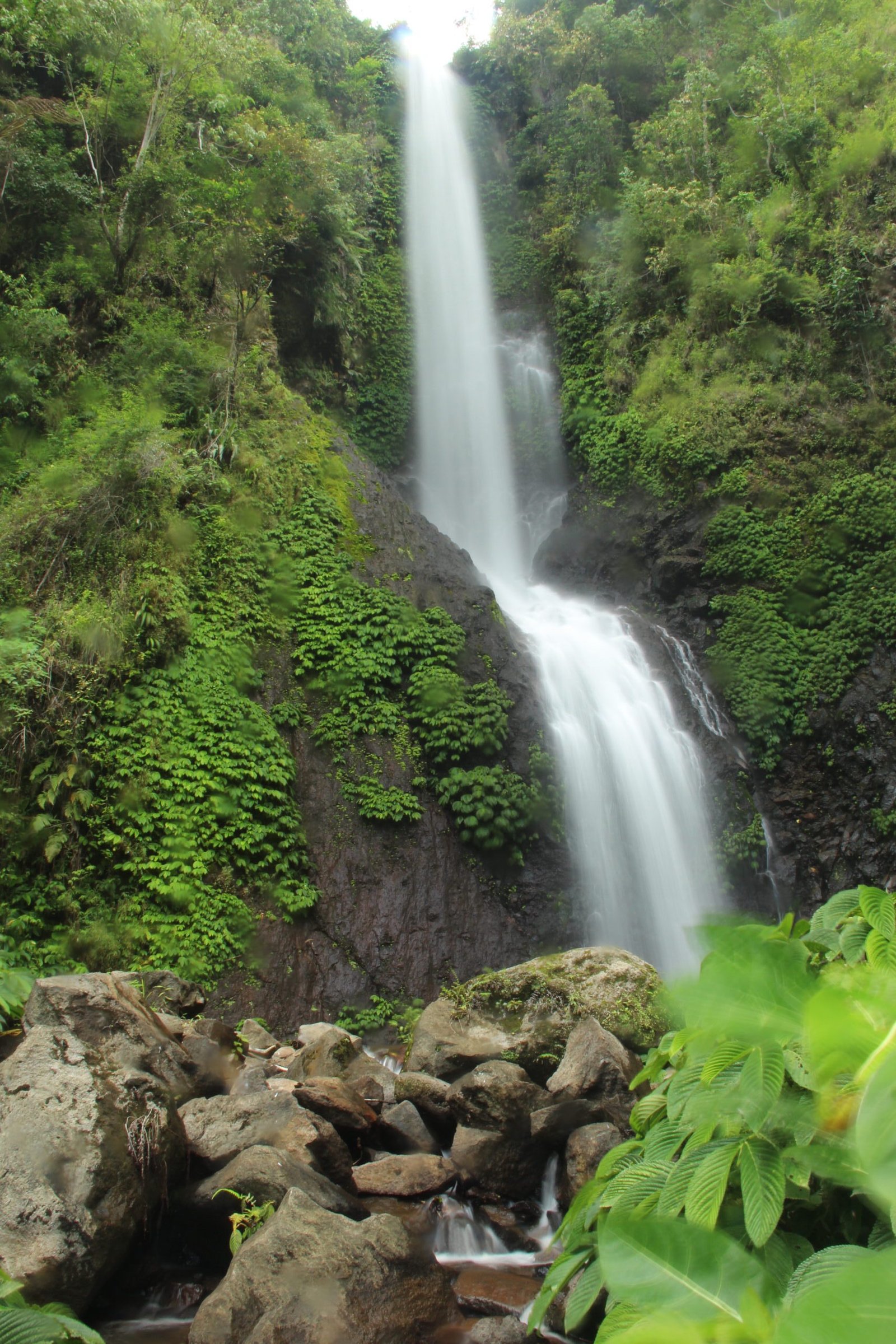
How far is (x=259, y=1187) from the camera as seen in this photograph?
3.96 meters

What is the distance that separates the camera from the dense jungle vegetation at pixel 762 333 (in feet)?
40.8

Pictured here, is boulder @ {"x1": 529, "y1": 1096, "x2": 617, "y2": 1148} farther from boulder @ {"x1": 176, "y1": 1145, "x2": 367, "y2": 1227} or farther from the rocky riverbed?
boulder @ {"x1": 176, "y1": 1145, "x2": 367, "y2": 1227}

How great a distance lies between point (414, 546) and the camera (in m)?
12.0

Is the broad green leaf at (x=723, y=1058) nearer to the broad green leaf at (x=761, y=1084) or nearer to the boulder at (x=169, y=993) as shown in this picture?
the broad green leaf at (x=761, y=1084)

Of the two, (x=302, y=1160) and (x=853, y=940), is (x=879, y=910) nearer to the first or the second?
(x=853, y=940)

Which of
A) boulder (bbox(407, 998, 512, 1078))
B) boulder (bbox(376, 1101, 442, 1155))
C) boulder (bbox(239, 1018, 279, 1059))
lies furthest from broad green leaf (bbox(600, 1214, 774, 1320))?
boulder (bbox(239, 1018, 279, 1059))

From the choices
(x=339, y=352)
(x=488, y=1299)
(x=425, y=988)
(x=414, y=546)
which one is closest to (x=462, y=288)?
(x=339, y=352)

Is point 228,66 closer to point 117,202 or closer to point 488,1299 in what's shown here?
point 117,202

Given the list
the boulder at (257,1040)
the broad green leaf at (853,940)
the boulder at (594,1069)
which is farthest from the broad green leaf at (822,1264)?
the boulder at (257,1040)

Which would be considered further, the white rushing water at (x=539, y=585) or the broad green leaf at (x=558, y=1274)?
the white rushing water at (x=539, y=585)

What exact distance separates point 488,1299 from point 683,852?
7.38 meters

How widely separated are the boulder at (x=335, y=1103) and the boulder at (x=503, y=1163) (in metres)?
0.65

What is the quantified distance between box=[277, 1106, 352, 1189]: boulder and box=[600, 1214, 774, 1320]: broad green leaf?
180 inches

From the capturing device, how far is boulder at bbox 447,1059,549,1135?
16.4 ft
